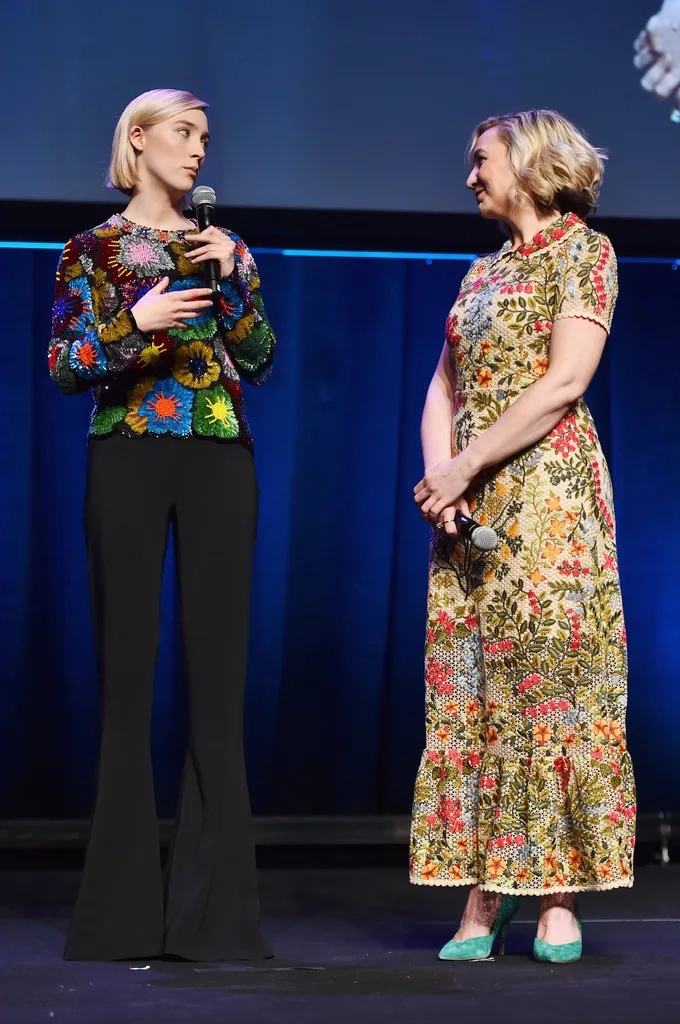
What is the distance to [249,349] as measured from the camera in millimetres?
2402

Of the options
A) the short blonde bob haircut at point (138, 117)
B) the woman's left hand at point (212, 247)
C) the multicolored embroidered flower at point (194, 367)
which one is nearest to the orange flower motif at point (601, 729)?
the multicolored embroidered flower at point (194, 367)

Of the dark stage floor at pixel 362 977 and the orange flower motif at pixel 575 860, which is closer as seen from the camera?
the dark stage floor at pixel 362 977

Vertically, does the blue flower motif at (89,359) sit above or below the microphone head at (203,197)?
below

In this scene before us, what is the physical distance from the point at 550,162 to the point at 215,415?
727 millimetres

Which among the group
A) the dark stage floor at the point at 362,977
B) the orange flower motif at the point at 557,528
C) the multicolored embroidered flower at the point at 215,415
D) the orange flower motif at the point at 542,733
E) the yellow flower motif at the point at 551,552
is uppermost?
the multicolored embroidered flower at the point at 215,415

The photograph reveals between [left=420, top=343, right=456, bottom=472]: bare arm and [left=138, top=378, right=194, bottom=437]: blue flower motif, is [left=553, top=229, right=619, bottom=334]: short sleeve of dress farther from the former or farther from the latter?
[left=138, top=378, right=194, bottom=437]: blue flower motif

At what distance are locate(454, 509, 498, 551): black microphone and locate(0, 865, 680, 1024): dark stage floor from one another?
68 centimetres

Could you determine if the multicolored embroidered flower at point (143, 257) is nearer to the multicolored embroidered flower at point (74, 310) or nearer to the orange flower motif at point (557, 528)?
the multicolored embroidered flower at point (74, 310)

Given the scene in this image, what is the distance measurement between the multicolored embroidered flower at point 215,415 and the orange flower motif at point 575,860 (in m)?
0.91

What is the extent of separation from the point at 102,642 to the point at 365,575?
4.78 ft

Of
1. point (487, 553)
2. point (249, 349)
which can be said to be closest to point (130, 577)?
point (249, 349)

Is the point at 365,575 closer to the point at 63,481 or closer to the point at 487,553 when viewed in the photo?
the point at 63,481

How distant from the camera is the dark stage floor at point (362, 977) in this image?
1.87 meters

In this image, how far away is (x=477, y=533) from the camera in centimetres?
222
